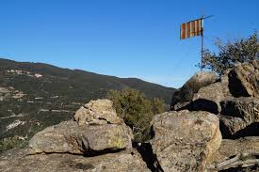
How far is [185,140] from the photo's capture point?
70.7 ft

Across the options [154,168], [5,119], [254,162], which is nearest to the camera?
[254,162]

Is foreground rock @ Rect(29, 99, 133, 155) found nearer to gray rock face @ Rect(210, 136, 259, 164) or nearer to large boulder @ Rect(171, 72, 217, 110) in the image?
gray rock face @ Rect(210, 136, 259, 164)

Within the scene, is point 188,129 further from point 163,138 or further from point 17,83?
point 17,83

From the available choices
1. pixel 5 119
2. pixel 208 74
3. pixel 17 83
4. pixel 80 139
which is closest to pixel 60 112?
pixel 5 119

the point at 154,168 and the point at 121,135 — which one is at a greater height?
the point at 121,135

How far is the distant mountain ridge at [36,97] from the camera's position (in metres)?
102

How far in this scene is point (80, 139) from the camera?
22.9 m

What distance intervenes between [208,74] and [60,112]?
277 feet

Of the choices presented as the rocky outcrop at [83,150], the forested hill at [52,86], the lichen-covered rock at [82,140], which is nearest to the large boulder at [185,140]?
the rocky outcrop at [83,150]

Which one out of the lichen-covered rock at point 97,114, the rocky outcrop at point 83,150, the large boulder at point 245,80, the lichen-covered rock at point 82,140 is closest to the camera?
the rocky outcrop at point 83,150

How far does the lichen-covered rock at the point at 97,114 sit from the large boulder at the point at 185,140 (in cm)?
265

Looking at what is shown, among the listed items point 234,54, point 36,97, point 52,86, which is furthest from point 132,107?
point 52,86

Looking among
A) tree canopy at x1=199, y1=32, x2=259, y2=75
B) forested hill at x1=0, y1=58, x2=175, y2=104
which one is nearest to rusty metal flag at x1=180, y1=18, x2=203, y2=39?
tree canopy at x1=199, y1=32, x2=259, y2=75

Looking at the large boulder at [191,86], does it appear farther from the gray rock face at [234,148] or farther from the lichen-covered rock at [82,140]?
the lichen-covered rock at [82,140]
